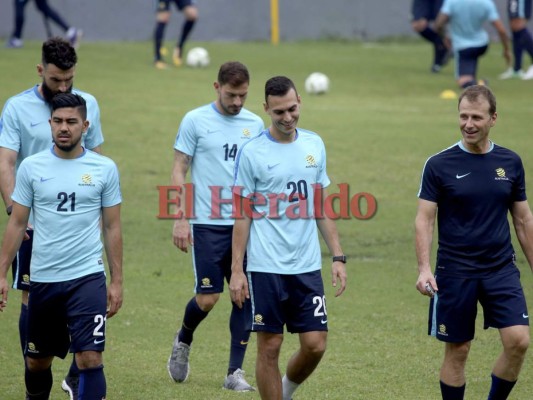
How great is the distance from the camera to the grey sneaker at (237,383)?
8023 millimetres

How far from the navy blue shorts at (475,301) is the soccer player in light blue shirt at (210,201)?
1.93 meters

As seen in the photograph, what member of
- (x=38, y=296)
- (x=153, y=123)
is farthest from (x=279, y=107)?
(x=153, y=123)

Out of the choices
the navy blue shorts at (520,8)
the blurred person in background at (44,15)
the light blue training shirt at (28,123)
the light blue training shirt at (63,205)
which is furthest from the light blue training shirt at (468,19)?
the light blue training shirt at (63,205)

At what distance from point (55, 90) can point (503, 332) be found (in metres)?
3.50

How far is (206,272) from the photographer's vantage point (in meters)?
8.28

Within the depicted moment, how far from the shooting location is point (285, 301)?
7004 millimetres

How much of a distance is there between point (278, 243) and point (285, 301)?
0.39 meters

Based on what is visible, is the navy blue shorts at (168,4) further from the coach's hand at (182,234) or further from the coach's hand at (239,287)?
the coach's hand at (239,287)

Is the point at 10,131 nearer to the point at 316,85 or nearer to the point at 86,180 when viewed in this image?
the point at 86,180

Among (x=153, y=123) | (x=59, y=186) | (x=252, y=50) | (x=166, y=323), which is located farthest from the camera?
(x=252, y=50)

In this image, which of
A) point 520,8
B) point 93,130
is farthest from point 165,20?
point 93,130

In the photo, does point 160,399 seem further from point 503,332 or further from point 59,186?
point 503,332

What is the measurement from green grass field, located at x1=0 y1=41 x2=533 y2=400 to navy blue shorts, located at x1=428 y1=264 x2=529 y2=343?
3.80ft

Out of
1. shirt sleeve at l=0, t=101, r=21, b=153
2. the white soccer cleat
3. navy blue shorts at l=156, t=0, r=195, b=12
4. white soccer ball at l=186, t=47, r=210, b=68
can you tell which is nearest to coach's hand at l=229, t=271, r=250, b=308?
shirt sleeve at l=0, t=101, r=21, b=153
